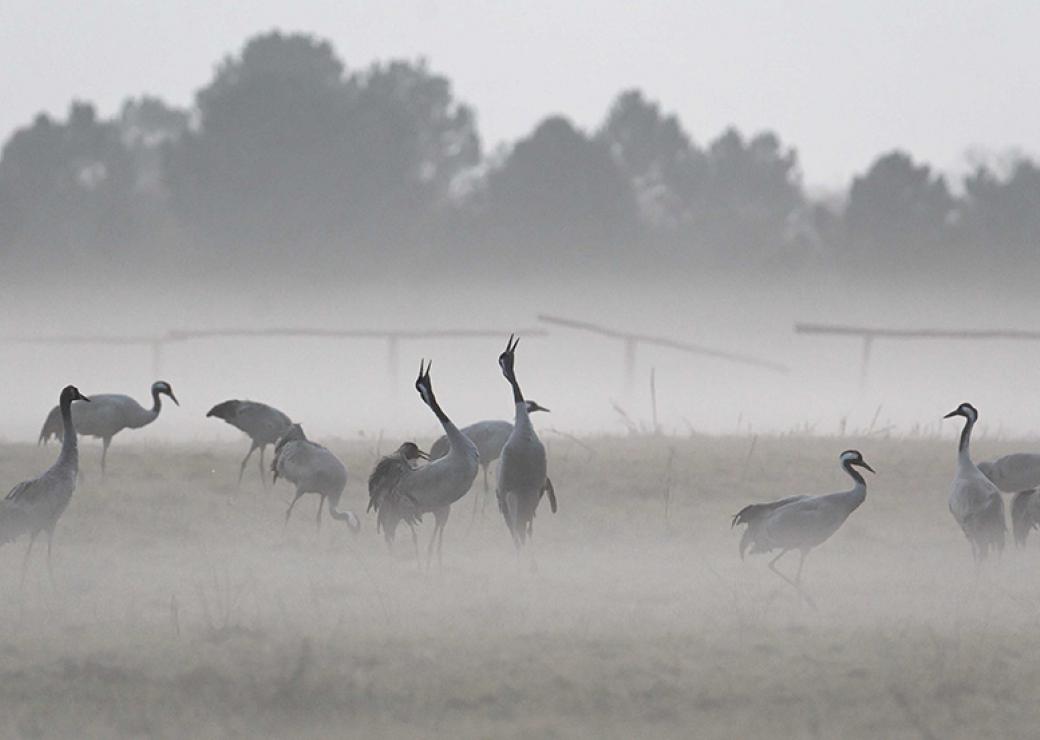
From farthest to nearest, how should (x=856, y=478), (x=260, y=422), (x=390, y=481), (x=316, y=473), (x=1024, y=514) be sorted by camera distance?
1. (x=260, y=422)
2. (x=316, y=473)
3. (x=1024, y=514)
4. (x=390, y=481)
5. (x=856, y=478)

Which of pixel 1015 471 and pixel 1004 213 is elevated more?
pixel 1004 213

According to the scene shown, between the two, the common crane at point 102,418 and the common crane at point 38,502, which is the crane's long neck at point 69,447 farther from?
the common crane at point 102,418

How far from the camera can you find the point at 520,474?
1271 cm

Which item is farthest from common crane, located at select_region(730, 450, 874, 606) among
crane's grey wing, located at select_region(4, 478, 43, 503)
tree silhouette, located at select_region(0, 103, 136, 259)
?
tree silhouette, located at select_region(0, 103, 136, 259)

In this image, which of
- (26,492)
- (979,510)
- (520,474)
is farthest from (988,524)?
(26,492)

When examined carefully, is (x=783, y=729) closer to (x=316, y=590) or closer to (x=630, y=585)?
(x=630, y=585)

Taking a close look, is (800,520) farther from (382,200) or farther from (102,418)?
(382,200)

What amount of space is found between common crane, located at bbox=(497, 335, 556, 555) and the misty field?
37cm

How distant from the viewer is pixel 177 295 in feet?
196

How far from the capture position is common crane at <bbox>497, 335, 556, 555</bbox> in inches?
500

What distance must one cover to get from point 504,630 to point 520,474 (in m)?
2.33

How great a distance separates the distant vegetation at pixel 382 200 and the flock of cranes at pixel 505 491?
43.8m

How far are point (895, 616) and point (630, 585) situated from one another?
1.89m

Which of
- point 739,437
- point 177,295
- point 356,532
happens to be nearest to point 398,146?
point 177,295
